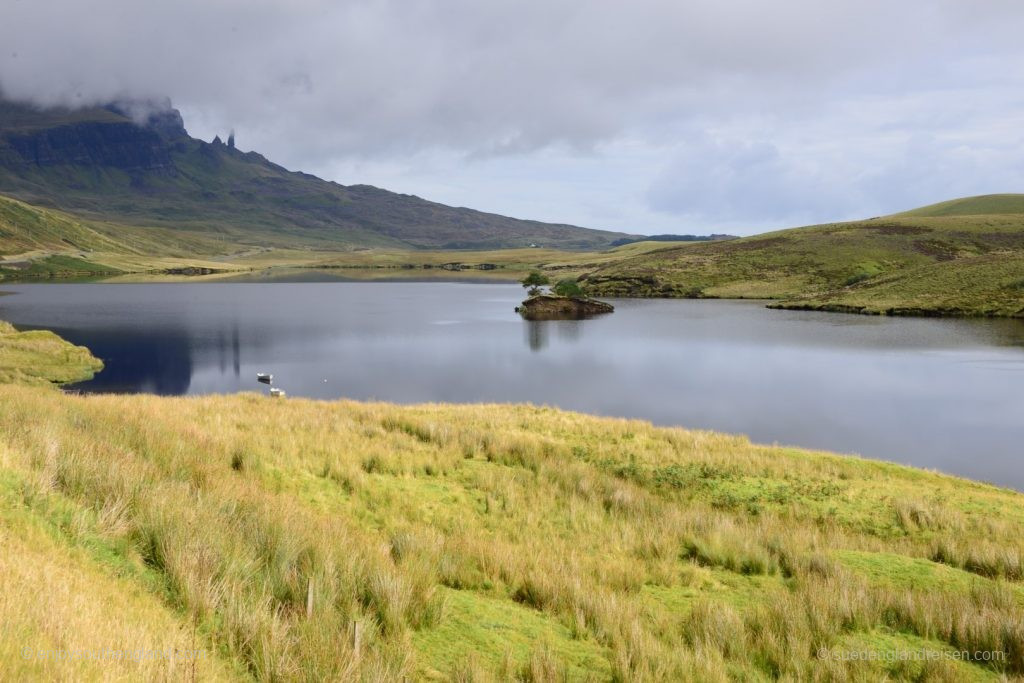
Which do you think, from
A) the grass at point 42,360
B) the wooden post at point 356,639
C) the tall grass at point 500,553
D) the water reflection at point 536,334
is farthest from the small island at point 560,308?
the wooden post at point 356,639

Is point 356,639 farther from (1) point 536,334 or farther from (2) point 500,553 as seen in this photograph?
(1) point 536,334

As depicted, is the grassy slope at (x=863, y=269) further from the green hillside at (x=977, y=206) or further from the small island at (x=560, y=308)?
the green hillside at (x=977, y=206)

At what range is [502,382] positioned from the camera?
39.6 metres

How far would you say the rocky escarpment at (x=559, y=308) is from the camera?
79500 millimetres

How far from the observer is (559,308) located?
8119cm

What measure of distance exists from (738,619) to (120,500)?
7.01 m

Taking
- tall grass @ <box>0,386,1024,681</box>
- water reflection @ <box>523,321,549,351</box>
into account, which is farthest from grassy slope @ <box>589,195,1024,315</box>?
tall grass @ <box>0,386,1024,681</box>

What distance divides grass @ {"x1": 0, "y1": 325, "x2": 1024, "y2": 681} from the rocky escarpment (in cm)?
6496

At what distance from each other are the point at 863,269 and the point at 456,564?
11457cm

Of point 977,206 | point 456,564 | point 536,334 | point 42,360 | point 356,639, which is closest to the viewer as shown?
point 356,639

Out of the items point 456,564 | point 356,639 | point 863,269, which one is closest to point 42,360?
point 456,564

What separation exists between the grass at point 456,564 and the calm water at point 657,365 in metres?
15.4

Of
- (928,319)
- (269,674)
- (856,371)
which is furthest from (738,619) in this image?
(928,319)

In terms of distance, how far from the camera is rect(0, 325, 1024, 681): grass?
5133 millimetres
